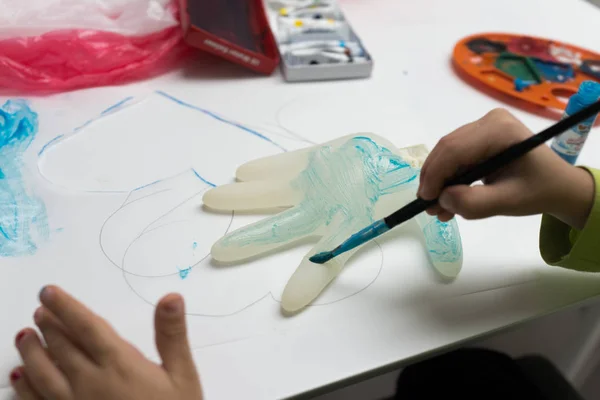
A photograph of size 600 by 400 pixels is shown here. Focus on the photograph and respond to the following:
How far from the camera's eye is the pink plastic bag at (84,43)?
2.36ft

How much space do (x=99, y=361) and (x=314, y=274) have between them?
202 mm

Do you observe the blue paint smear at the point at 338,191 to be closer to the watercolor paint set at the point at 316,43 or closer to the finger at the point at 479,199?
the finger at the point at 479,199

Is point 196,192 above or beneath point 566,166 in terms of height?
beneath

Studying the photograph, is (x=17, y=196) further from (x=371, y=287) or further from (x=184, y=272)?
(x=371, y=287)

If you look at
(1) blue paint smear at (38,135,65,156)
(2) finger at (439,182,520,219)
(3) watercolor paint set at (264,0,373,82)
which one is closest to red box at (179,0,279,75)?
(3) watercolor paint set at (264,0,373,82)

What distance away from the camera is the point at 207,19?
834 mm

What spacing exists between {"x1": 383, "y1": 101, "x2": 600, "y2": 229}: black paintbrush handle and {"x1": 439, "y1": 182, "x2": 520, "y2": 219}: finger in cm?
1

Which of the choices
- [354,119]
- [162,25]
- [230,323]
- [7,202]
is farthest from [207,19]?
[230,323]

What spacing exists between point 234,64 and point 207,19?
0.27 feet

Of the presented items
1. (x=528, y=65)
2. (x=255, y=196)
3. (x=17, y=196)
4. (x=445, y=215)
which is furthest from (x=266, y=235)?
(x=528, y=65)

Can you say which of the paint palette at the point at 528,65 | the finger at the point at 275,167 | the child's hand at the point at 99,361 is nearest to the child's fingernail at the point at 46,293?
the child's hand at the point at 99,361

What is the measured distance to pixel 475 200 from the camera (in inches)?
16.9

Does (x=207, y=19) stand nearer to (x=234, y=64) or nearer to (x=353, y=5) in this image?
(x=234, y=64)

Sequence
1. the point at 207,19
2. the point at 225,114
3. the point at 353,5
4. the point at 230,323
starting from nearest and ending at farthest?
the point at 230,323 → the point at 225,114 → the point at 207,19 → the point at 353,5
